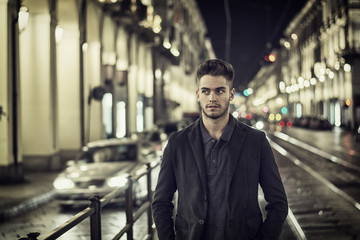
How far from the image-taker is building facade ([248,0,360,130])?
146 ft

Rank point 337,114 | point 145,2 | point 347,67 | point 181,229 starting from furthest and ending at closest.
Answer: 1. point 337,114
2. point 347,67
3. point 145,2
4. point 181,229

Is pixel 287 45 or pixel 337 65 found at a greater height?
pixel 287 45

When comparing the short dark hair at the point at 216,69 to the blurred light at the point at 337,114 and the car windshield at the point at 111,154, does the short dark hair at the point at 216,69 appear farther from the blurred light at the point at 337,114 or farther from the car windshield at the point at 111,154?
the blurred light at the point at 337,114

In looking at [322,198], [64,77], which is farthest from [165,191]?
[64,77]

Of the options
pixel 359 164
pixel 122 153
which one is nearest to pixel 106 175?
pixel 122 153

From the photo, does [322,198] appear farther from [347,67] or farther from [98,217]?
[347,67]

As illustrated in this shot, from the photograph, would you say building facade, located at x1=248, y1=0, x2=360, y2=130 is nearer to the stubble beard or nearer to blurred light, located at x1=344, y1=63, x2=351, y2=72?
blurred light, located at x1=344, y1=63, x2=351, y2=72

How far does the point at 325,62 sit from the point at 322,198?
45744mm

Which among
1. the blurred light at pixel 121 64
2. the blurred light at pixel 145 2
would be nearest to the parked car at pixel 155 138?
the blurred light at pixel 121 64

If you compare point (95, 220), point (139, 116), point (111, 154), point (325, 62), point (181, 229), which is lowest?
point (111, 154)

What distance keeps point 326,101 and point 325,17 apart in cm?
986

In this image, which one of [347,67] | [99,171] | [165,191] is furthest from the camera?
[347,67]

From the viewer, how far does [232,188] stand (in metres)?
2.73

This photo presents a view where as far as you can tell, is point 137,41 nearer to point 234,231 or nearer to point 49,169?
point 49,169
